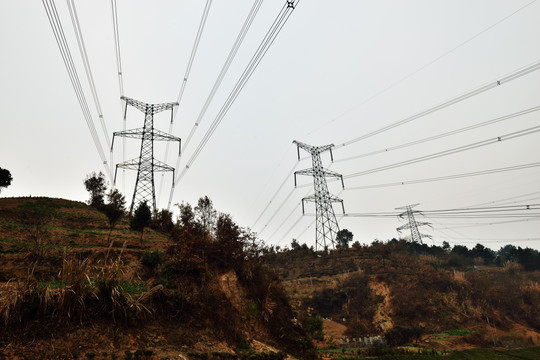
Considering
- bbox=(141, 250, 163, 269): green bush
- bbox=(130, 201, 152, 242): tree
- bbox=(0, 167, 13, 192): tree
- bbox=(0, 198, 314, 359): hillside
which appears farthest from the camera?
bbox=(0, 167, 13, 192): tree

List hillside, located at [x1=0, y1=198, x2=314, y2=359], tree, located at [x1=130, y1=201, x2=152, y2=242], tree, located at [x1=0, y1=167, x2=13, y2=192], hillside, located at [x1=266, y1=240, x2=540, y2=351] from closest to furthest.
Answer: hillside, located at [x1=0, y1=198, x2=314, y2=359] < tree, located at [x1=130, y1=201, x2=152, y2=242] < hillside, located at [x1=266, y1=240, x2=540, y2=351] < tree, located at [x1=0, y1=167, x2=13, y2=192]

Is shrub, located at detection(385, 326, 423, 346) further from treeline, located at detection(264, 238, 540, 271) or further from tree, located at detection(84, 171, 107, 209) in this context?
tree, located at detection(84, 171, 107, 209)

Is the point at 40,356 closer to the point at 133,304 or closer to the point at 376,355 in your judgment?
the point at 133,304

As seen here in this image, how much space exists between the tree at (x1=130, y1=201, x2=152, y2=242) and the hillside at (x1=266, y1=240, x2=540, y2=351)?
45.9 ft

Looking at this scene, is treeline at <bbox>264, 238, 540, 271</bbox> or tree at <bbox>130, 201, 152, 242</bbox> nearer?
tree at <bbox>130, 201, 152, 242</bbox>

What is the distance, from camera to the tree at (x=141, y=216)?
2478 centimetres

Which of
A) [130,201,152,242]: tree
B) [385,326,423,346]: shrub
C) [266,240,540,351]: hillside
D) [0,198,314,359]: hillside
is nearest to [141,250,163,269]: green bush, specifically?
[0,198,314,359]: hillside

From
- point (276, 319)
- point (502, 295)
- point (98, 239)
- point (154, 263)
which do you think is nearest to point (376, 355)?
A: point (276, 319)

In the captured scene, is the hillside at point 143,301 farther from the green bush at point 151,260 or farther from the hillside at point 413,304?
the hillside at point 413,304

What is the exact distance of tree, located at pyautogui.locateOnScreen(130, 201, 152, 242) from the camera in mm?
24781

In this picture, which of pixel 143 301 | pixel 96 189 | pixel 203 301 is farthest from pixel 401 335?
pixel 96 189

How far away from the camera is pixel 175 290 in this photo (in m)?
13.4

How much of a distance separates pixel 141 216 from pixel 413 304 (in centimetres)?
3185

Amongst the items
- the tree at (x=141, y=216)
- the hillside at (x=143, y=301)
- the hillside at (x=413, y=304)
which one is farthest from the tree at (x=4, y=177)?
the hillside at (x=413, y=304)
